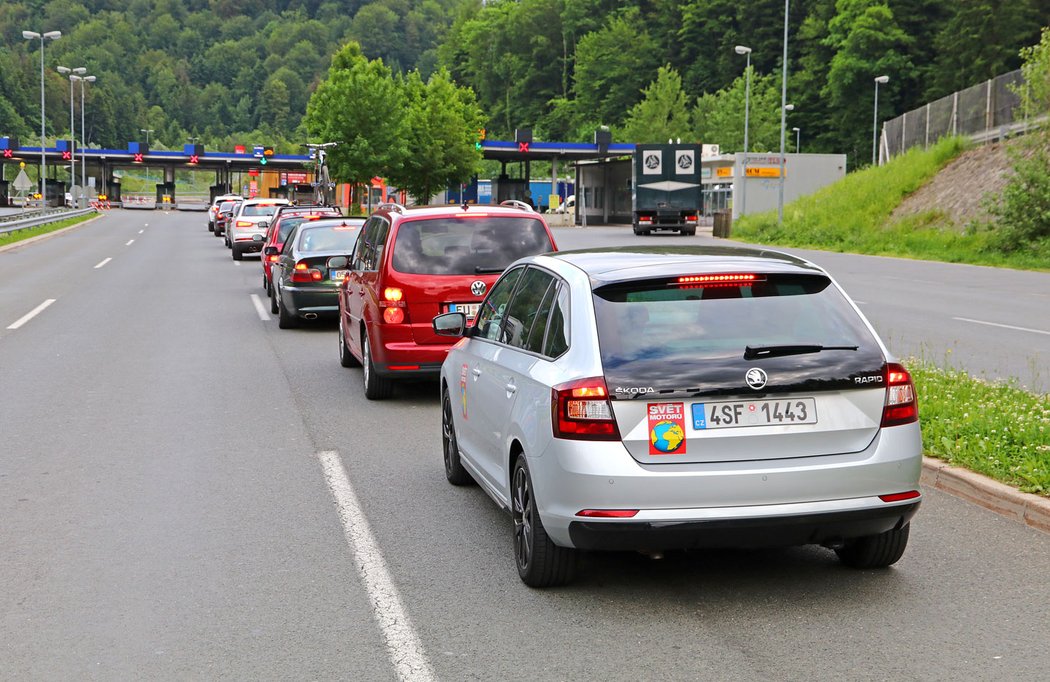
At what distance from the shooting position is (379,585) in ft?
18.4

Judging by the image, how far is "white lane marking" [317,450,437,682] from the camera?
4629mm

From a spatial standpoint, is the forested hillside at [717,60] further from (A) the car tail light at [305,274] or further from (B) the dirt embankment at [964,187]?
(A) the car tail light at [305,274]

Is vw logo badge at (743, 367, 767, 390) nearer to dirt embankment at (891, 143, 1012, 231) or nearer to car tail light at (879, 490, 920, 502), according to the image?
car tail light at (879, 490, 920, 502)

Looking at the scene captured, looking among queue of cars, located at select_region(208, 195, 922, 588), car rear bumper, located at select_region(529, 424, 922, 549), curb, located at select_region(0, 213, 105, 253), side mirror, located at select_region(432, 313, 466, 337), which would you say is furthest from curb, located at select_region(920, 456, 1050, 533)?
curb, located at select_region(0, 213, 105, 253)

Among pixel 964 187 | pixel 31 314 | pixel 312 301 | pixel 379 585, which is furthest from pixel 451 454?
pixel 964 187

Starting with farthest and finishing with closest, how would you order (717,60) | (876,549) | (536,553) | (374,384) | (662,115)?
(717,60) < (662,115) < (374,384) < (876,549) < (536,553)

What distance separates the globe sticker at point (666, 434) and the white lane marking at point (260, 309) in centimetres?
1460

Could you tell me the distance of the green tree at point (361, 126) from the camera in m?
70.9

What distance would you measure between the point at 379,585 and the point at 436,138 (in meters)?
78.7

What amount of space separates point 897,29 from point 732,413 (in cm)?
9479

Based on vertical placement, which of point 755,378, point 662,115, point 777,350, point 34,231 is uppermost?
point 662,115

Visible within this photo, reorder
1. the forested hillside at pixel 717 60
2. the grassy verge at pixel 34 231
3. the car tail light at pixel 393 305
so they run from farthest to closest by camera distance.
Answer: the forested hillside at pixel 717 60 → the grassy verge at pixel 34 231 → the car tail light at pixel 393 305

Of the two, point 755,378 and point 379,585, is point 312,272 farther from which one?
point 755,378

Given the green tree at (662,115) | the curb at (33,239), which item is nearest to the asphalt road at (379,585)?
the curb at (33,239)
